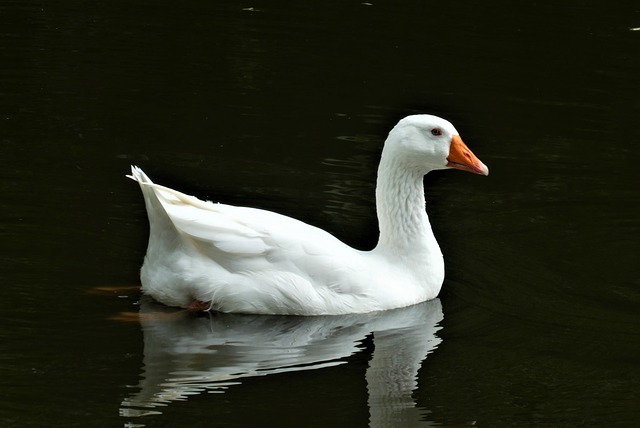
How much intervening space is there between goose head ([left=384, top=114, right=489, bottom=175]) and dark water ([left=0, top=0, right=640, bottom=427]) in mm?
1070

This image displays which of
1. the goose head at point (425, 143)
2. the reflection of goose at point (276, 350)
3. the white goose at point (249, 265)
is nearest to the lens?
the reflection of goose at point (276, 350)

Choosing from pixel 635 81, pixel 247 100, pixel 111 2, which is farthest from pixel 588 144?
pixel 111 2

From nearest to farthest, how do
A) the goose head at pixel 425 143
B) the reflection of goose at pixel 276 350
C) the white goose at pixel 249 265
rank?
1. the reflection of goose at pixel 276 350
2. the white goose at pixel 249 265
3. the goose head at pixel 425 143

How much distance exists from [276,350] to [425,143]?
82.4 inches

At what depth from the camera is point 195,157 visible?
1273cm

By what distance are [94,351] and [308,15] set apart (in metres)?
11.2

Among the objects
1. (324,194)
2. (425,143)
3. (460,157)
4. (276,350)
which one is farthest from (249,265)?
(324,194)

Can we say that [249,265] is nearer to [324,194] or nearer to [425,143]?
[425,143]

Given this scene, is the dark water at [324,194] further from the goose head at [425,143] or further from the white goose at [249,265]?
the goose head at [425,143]

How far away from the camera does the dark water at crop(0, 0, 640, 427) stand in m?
7.82

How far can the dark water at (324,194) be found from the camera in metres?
7.82

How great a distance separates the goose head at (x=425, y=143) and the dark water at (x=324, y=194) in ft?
3.51

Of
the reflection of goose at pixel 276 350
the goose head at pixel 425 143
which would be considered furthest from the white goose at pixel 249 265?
the goose head at pixel 425 143

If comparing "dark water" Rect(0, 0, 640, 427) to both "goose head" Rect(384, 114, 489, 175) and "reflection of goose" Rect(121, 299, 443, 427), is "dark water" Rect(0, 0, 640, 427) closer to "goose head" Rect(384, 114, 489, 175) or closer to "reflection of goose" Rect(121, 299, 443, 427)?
"reflection of goose" Rect(121, 299, 443, 427)
